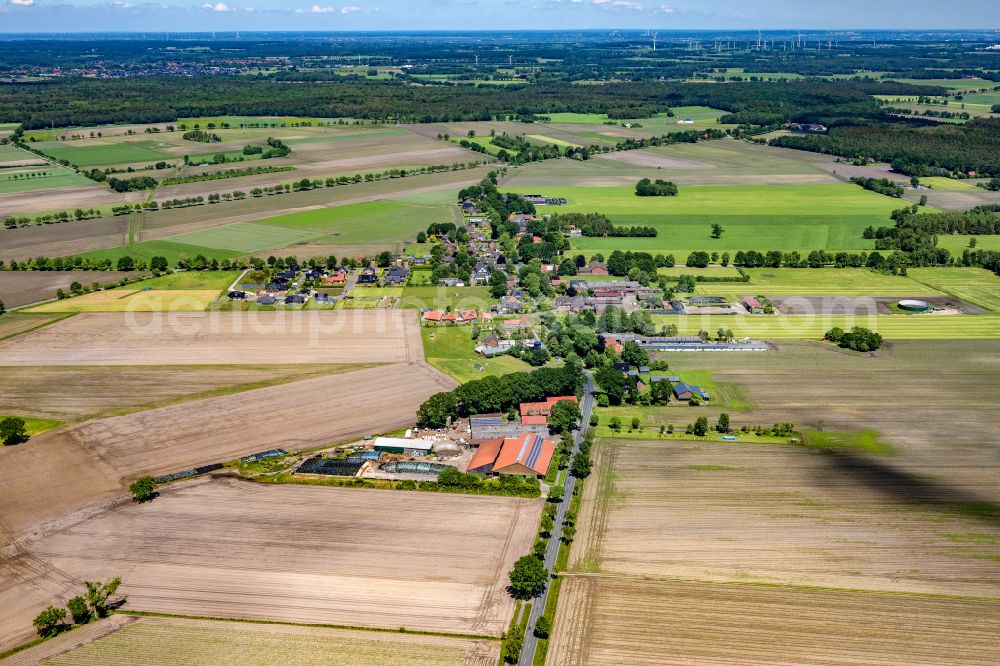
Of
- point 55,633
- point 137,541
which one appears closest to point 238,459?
point 137,541

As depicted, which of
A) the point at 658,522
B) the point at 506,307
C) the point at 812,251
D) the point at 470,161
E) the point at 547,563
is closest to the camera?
the point at 547,563

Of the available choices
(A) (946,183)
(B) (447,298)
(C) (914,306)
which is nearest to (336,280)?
(B) (447,298)

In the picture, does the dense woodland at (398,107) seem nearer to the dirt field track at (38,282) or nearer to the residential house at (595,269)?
the dirt field track at (38,282)

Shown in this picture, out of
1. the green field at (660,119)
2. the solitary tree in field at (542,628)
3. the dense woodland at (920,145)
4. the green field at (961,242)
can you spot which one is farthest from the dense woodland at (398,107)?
the solitary tree in field at (542,628)

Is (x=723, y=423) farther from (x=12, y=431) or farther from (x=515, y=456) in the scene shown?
(x=12, y=431)

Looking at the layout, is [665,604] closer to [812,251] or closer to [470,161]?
[812,251]

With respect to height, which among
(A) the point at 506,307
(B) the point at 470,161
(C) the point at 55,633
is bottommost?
(C) the point at 55,633
